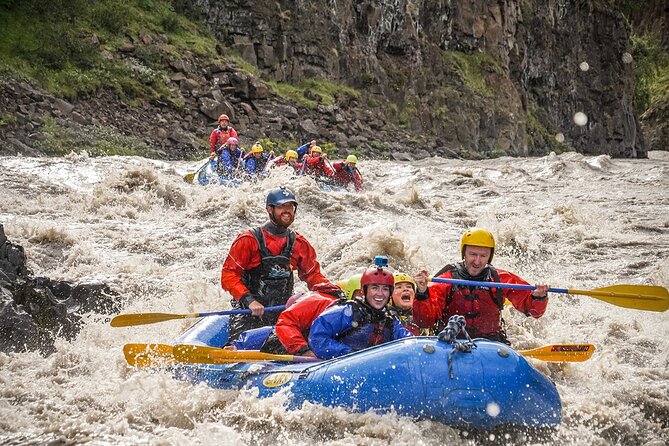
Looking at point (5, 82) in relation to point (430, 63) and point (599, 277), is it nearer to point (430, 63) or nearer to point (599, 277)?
point (599, 277)

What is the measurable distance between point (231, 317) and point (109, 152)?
12.9 metres

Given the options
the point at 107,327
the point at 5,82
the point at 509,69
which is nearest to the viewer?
the point at 107,327

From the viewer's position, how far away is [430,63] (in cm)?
3158

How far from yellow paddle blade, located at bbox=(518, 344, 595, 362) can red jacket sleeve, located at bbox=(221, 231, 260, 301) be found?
89.1 inches

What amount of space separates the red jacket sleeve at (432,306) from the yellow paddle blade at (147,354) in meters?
1.85

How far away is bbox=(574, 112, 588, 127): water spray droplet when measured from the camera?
142 ft

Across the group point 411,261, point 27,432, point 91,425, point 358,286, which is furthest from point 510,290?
point 411,261

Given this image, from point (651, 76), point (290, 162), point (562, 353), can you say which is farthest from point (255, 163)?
point (651, 76)

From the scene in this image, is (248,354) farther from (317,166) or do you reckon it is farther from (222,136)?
(222,136)

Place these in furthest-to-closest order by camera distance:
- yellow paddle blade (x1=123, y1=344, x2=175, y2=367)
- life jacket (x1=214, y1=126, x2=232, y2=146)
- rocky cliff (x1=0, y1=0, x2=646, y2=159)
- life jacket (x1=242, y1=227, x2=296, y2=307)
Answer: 1. rocky cliff (x1=0, y1=0, x2=646, y2=159)
2. life jacket (x1=214, y1=126, x2=232, y2=146)
3. life jacket (x1=242, y1=227, x2=296, y2=307)
4. yellow paddle blade (x1=123, y1=344, x2=175, y2=367)

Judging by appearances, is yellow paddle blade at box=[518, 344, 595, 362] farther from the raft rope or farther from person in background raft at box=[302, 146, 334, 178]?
person in background raft at box=[302, 146, 334, 178]

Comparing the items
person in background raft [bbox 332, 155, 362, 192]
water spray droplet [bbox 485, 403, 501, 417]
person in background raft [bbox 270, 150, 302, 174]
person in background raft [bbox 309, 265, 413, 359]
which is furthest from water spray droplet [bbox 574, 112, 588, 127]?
water spray droplet [bbox 485, 403, 501, 417]

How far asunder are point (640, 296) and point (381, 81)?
24.8 m

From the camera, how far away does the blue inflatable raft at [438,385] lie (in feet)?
13.1
